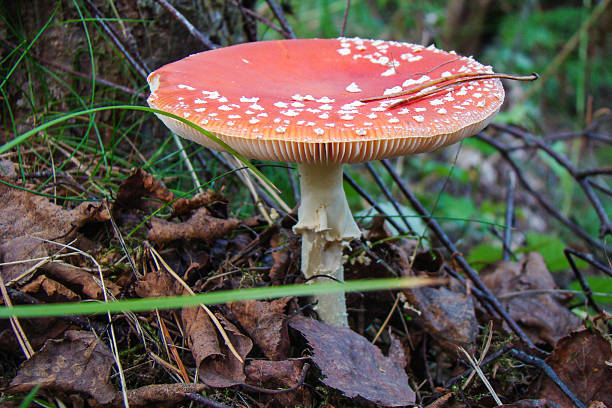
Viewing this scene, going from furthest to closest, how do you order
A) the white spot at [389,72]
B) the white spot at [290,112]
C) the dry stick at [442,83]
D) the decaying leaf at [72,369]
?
the white spot at [389,72]
the dry stick at [442,83]
the white spot at [290,112]
the decaying leaf at [72,369]

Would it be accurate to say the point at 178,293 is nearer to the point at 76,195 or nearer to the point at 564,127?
the point at 76,195

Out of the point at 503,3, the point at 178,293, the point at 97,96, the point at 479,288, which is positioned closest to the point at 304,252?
the point at 178,293

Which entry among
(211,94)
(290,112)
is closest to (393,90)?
(290,112)

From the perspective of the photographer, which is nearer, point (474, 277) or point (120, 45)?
point (474, 277)

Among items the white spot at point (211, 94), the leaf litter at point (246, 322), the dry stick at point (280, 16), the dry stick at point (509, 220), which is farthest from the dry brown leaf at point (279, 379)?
the dry stick at point (280, 16)

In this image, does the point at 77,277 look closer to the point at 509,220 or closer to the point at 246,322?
the point at 246,322

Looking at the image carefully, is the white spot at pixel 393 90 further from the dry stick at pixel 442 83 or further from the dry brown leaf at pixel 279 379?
A: the dry brown leaf at pixel 279 379

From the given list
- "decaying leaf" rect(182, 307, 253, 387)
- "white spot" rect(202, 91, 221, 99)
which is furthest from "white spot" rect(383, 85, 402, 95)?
"decaying leaf" rect(182, 307, 253, 387)
